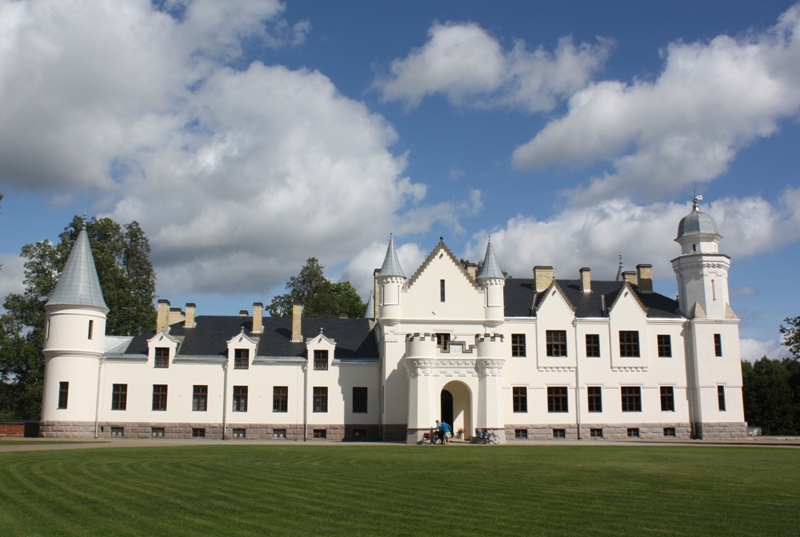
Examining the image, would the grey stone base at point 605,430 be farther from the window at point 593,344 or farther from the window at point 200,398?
the window at point 200,398

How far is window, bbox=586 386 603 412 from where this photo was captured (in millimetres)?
41094

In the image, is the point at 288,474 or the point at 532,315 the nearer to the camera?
the point at 288,474

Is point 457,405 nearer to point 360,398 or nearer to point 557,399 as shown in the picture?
point 360,398

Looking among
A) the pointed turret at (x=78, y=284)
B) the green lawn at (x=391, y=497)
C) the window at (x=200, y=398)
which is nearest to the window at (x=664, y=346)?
the green lawn at (x=391, y=497)

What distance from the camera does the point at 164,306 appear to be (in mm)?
42438

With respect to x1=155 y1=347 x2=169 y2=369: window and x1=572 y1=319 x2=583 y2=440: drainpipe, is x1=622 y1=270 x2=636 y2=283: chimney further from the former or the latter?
x1=155 y1=347 x2=169 y2=369: window

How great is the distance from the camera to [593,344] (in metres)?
41.7

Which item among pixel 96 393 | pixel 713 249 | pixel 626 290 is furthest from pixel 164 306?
pixel 713 249

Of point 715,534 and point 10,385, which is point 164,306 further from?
point 715,534

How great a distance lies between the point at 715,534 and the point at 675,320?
113ft

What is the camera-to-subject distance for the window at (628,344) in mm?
41781

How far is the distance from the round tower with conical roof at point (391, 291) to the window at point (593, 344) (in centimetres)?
1127

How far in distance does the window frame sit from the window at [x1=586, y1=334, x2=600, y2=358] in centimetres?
265

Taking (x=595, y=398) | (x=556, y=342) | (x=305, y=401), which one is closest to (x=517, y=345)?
(x=556, y=342)
